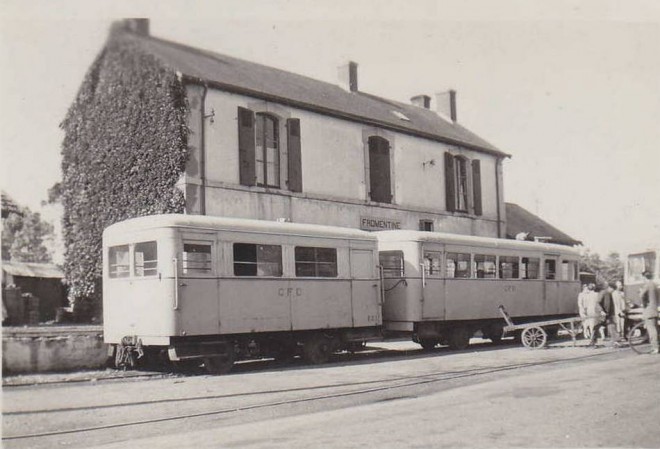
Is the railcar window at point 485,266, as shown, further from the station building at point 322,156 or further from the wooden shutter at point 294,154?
the wooden shutter at point 294,154

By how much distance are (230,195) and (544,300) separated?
914 cm

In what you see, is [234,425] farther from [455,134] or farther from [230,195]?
[455,134]

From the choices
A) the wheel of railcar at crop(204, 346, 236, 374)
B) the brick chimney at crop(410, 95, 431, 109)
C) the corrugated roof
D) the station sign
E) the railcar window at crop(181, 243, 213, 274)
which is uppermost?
the brick chimney at crop(410, 95, 431, 109)

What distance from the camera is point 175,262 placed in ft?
39.1

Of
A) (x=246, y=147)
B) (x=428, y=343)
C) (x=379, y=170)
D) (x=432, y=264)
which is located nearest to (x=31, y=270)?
(x=246, y=147)

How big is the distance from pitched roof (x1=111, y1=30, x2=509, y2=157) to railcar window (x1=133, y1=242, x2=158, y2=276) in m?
3.37

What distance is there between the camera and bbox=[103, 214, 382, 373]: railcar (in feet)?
39.4

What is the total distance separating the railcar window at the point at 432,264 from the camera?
16.2 m

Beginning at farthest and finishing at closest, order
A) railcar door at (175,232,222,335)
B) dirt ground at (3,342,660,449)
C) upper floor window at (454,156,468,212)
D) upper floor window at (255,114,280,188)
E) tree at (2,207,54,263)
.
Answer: tree at (2,207,54,263), upper floor window at (454,156,468,212), upper floor window at (255,114,280,188), railcar door at (175,232,222,335), dirt ground at (3,342,660,449)

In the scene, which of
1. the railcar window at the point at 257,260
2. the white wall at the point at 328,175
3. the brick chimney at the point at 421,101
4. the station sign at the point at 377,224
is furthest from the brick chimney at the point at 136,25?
the brick chimney at the point at 421,101

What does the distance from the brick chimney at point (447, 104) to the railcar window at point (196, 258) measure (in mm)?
20222

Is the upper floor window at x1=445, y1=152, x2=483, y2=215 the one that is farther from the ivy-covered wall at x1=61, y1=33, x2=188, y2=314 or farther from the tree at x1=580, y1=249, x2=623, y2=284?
the tree at x1=580, y1=249, x2=623, y2=284

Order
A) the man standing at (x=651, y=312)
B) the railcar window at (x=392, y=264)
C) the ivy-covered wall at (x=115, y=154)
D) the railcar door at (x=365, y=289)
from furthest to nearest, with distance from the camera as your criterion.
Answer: the ivy-covered wall at (x=115, y=154), the railcar window at (x=392, y=264), the railcar door at (x=365, y=289), the man standing at (x=651, y=312)

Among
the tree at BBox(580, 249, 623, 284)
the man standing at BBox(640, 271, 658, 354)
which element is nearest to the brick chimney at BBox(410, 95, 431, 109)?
the man standing at BBox(640, 271, 658, 354)
